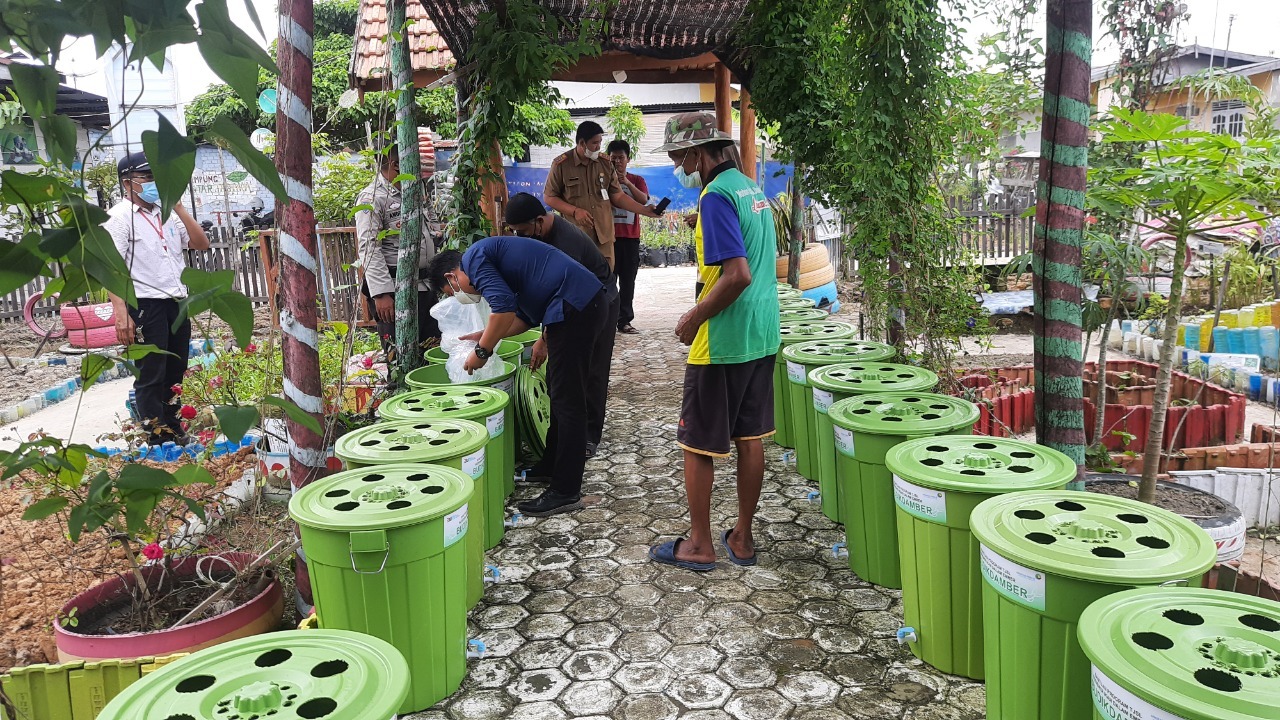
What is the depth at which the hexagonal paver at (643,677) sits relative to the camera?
3.05 m

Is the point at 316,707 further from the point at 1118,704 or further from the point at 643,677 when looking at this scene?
the point at 1118,704

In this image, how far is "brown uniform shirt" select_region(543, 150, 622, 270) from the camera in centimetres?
744

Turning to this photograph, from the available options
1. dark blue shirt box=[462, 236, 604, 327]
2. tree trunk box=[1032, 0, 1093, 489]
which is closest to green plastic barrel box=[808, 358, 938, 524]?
tree trunk box=[1032, 0, 1093, 489]

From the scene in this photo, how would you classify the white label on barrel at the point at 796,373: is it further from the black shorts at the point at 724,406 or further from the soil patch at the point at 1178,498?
the soil patch at the point at 1178,498

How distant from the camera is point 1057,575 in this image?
7.07ft

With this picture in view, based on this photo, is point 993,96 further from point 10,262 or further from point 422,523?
point 10,262

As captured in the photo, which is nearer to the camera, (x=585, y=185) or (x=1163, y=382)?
(x=1163, y=382)

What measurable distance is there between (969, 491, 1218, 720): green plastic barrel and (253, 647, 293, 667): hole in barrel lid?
187 centimetres

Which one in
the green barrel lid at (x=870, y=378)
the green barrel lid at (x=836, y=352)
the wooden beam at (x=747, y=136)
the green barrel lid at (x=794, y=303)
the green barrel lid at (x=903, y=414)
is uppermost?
the wooden beam at (x=747, y=136)

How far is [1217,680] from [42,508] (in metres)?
2.23

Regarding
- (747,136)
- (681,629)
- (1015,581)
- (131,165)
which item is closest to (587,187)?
(747,136)

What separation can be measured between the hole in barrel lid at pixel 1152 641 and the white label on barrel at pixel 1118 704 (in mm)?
112

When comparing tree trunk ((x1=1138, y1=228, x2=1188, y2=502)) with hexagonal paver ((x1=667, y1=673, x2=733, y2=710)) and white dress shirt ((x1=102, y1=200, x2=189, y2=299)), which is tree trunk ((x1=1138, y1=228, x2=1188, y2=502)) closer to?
hexagonal paver ((x1=667, y1=673, x2=733, y2=710))

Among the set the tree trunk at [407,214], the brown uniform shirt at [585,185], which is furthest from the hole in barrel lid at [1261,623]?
the brown uniform shirt at [585,185]
